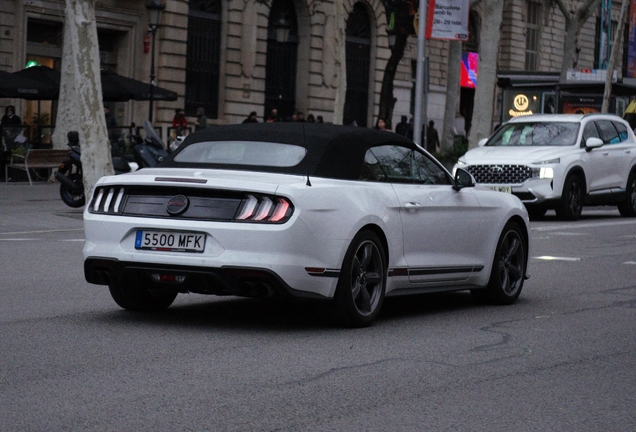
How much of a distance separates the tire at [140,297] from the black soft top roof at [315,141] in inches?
34.9

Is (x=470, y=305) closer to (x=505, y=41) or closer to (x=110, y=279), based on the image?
(x=110, y=279)

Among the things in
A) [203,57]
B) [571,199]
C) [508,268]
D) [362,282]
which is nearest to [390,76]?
[203,57]

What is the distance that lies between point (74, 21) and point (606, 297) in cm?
1195

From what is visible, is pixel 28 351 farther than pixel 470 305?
No

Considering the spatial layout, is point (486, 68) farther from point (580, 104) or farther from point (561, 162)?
point (561, 162)

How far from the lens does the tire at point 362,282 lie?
321 inches

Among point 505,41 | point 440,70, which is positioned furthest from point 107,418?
point 505,41

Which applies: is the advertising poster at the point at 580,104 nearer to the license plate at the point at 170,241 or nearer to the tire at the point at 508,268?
the tire at the point at 508,268

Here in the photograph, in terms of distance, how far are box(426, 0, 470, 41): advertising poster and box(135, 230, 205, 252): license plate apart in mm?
19470

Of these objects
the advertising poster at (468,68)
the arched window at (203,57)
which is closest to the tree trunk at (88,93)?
the arched window at (203,57)

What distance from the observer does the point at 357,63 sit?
4753 centimetres

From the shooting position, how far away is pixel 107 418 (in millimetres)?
5500

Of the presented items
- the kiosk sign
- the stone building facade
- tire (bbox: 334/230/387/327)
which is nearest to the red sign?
the stone building facade

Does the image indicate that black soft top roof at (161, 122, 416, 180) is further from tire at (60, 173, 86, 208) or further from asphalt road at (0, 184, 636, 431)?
tire at (60, 173, 86, 208)
